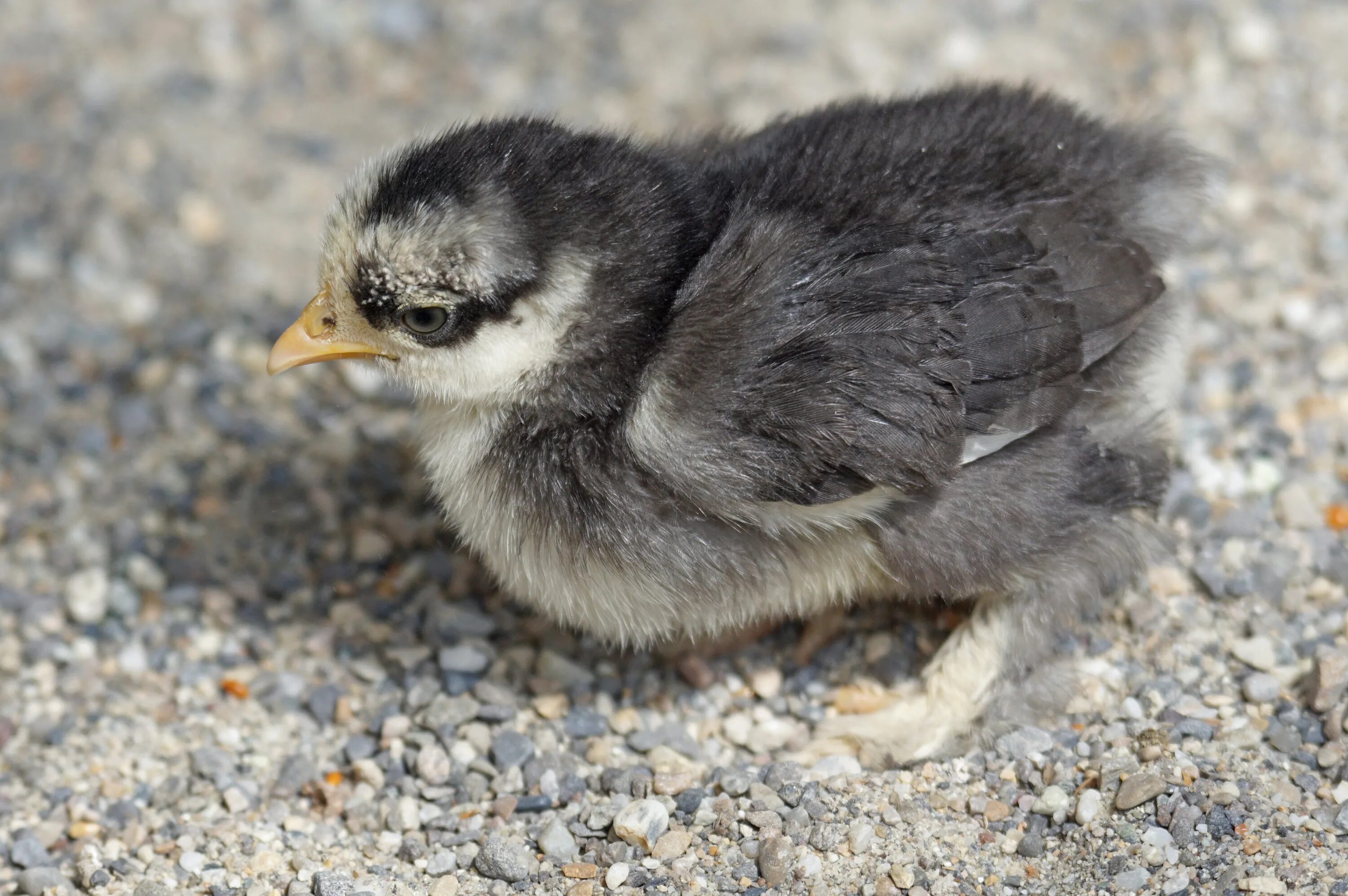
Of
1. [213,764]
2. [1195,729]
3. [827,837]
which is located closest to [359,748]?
[213,764]

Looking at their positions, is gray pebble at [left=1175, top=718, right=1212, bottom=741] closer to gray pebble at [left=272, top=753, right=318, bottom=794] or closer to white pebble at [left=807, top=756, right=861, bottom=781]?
white pebble at [left=807, top=756, right=861, bottom=781]

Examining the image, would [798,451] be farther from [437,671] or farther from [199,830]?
[199,830]

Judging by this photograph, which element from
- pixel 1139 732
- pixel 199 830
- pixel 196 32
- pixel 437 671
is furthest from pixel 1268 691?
pixel 196 32

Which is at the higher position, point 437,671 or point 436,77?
point 436,77

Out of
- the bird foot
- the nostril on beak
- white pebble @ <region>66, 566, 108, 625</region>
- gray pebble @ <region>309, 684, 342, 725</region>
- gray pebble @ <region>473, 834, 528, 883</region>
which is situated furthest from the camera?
white pebble @ <region>66, 566, 108, 625</region>

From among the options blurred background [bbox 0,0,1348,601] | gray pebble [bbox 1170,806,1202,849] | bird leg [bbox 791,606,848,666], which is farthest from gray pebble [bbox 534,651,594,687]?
gray pebble [bbox 1170,806,1202,849]

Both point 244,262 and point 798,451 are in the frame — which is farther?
point 244,262
